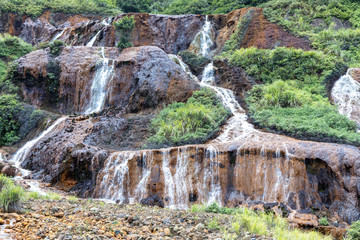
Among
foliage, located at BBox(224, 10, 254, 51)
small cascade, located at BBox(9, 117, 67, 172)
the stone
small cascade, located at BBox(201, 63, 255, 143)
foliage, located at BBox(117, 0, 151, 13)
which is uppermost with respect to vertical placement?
foliage, located at BBox(117, 0, 151, 13)

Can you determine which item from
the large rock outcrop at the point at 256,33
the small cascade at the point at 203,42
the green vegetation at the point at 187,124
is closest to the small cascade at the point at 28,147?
the green vegetation at the point at 187,124

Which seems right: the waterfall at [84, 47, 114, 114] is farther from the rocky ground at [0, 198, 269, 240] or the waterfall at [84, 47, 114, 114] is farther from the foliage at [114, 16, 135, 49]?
the rocky ground at [0, 198, 269, 240]

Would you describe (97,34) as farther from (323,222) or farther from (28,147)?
(323,222)

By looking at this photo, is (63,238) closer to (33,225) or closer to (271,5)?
(33,225)

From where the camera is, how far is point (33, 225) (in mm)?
4820

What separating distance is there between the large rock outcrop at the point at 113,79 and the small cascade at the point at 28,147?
3094 millimetres

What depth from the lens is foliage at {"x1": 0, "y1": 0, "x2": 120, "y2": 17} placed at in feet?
112

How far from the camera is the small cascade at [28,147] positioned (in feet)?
51.9

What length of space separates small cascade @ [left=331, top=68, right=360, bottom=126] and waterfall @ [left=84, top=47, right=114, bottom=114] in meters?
14.7

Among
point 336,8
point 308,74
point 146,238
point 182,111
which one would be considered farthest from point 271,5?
point 146,238

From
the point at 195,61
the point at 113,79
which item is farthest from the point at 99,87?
the point at 195,61

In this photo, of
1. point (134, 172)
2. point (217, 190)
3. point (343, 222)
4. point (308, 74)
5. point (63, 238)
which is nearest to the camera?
point (63, 238)

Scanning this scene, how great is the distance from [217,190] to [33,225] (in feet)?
25.4

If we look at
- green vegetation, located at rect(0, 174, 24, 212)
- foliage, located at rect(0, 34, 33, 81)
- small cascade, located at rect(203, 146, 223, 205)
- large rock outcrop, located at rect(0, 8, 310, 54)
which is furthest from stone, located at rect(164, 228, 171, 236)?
foliage, located at rect(0, 34, 33, 81)
